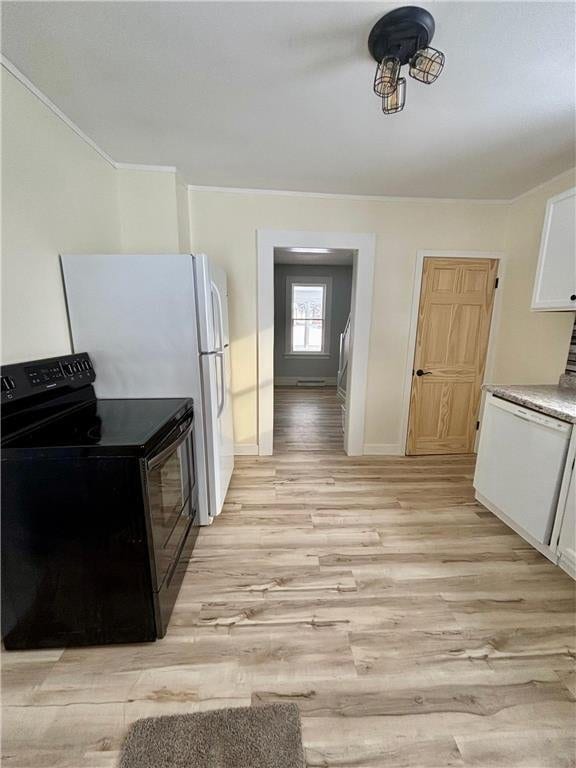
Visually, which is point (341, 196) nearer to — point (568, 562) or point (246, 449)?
point (246, 449)

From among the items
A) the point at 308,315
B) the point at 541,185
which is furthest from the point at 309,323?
the point at 541,185

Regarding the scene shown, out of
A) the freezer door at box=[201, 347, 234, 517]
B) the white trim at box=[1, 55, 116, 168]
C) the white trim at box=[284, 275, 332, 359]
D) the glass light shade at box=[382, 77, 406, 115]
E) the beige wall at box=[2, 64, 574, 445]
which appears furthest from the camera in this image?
the white trim at box=[284, 275, 332, 359]

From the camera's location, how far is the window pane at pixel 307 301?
20.9 ft

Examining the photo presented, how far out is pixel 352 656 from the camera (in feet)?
4.48

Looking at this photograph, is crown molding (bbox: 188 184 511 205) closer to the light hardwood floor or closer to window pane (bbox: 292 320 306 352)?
the light hardwood floor

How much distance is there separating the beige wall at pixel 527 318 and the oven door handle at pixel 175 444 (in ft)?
9.26

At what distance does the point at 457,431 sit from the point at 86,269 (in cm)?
359

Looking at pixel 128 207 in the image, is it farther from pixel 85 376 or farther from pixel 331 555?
pixel 331 555

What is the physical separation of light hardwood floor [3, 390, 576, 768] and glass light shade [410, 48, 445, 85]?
2.41 m

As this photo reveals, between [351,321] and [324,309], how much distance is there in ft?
11.1

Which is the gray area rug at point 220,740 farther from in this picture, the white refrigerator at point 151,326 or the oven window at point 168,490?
the white refrigerator at point 151,326

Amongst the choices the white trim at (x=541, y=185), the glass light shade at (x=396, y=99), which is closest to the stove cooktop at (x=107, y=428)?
the glass light shade at (x=396, y=99)

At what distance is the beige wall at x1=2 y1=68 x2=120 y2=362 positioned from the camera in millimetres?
1396

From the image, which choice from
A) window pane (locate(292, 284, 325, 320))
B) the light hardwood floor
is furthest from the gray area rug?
window pane (locate(292, 284, 325, 320))
